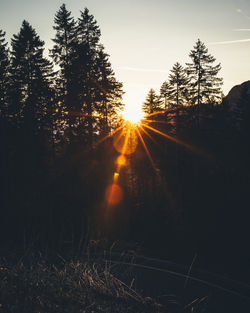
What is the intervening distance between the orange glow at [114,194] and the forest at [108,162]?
0.15m

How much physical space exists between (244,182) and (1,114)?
1100 inches

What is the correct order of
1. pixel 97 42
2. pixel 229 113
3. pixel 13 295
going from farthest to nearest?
pixel 229 113
pixel 97 42
pixel 13 295

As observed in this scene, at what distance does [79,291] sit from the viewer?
13.2 ft

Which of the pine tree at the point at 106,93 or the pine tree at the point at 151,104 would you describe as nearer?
the pine tree at the point at 106,93

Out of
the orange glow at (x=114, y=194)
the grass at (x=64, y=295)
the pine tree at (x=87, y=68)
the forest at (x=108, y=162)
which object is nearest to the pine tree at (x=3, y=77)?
the forest at (x=108, y=162)

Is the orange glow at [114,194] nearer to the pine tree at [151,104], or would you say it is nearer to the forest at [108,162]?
the forest at [108,162]

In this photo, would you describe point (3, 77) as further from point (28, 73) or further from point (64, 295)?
point (64, 295)

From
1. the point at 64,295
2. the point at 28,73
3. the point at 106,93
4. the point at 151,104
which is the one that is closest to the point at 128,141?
the point at 151,104

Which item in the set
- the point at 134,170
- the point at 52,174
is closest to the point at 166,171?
the point at 134,170

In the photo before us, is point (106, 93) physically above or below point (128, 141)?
above

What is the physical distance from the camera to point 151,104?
137 ft

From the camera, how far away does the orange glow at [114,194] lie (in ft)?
88.2

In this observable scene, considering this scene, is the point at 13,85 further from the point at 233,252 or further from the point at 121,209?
the point at 233,252

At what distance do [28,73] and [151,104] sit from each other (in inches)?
829
